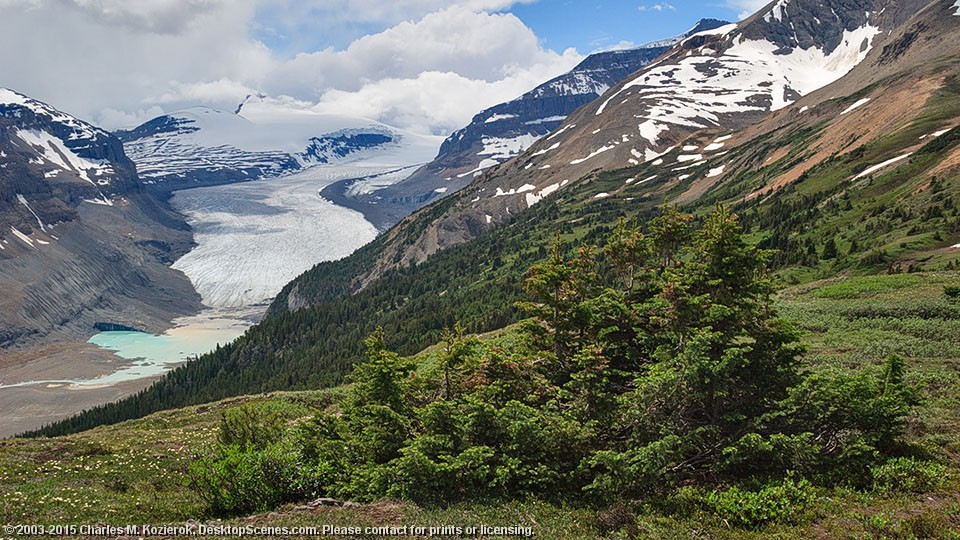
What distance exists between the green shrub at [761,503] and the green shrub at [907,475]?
2.29 metres

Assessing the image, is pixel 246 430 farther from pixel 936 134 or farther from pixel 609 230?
pixel 609 230

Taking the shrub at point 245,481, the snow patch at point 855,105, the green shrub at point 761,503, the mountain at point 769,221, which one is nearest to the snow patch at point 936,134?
the mountain at point 769,221

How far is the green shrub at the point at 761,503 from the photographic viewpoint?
15.8 metres

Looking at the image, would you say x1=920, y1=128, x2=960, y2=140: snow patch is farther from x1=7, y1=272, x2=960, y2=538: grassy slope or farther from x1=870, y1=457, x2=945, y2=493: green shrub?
x1=870, y1=457, x2=945, y2=493: green shrub

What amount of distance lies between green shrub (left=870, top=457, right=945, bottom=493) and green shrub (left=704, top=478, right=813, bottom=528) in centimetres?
229

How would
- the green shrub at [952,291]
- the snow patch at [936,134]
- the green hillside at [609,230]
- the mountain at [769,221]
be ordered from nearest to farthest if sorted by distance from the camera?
the green shrub at [952,291] < the green hillside at [609,230] < the mountain at [769,221] < the snow patch at [936,134]

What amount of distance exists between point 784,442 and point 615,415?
563 centimetres

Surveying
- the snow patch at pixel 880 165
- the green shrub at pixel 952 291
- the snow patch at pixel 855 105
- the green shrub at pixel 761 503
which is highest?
the snow patch at pixel 855 105

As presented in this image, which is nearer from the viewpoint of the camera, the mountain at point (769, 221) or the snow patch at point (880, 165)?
the mountain at point (769, 221)

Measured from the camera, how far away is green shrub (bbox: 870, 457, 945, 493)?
53.1ft

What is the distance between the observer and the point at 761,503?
52.6 feet

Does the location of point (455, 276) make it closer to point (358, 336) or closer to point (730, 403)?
point (358, 336)

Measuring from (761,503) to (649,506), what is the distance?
336 centimetres

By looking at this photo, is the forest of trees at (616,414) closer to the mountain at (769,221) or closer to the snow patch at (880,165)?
the mountain at (769,221)
